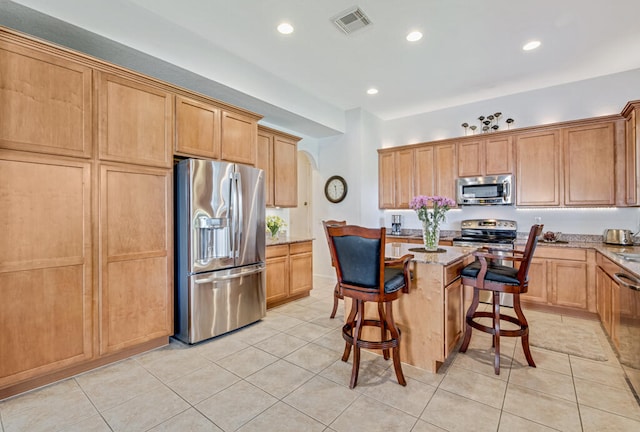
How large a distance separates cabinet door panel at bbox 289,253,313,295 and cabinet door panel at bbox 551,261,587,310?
3279 mm

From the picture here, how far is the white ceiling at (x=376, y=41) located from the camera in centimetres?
268

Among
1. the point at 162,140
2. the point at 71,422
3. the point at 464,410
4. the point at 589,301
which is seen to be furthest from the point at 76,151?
the point at 589,301

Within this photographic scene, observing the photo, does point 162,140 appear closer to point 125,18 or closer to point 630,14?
point 125,18

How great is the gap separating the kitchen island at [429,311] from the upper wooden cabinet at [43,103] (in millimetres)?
2739

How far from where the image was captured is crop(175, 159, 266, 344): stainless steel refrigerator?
290 centimetres

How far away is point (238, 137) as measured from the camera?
351 cm

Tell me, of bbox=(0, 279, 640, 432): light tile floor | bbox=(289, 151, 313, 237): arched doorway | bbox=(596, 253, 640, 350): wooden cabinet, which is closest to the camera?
bbox=(0, 279, 640, 432): light tile floor

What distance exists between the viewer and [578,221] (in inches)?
166

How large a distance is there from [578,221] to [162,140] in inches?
213

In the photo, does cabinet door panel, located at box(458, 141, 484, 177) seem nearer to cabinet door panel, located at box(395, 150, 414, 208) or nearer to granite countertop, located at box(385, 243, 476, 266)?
cabinet door panel, located at box(395, 150, 414, 208)

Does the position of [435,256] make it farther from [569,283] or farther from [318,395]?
[569,283]

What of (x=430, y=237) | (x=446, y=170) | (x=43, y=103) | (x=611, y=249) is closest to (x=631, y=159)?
(x=611, y=249)

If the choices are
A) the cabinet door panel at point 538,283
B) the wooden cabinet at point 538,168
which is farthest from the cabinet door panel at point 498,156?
the cabinet door panel at point 538,283

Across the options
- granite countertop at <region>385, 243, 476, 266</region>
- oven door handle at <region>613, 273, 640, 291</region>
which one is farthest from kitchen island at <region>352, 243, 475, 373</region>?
oven door handle at <region>613, 273, 640, 291</region>
